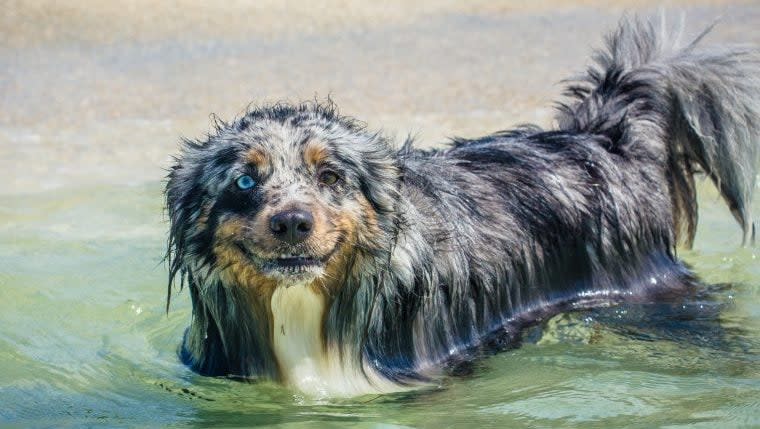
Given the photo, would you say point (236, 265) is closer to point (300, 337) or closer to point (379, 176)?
point (300, 337)

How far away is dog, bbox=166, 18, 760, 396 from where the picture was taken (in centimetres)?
551

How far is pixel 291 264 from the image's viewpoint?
5344mm

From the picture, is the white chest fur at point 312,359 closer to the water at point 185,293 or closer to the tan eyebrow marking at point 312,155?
the water at point 185,293

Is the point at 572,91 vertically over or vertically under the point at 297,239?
over

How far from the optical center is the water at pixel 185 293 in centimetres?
561

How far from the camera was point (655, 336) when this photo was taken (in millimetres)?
6422

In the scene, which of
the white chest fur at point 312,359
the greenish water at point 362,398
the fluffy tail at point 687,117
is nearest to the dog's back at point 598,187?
the fluffy tail at point 687,117

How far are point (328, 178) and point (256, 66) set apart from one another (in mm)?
7567

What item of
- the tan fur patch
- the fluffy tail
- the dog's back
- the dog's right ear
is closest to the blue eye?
the tan fur patch

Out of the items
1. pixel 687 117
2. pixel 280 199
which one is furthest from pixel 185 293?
pixel 687 117

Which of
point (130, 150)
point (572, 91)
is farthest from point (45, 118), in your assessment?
point (572, 91)

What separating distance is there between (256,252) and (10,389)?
1.41 m

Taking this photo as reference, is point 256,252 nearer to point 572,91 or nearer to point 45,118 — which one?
point 572,91

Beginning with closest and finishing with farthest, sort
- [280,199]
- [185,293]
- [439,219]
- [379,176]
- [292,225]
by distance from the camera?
1. [292,225]
2. [280,199]
3. [379,176]
4. [439,219]
5. [185,293]
